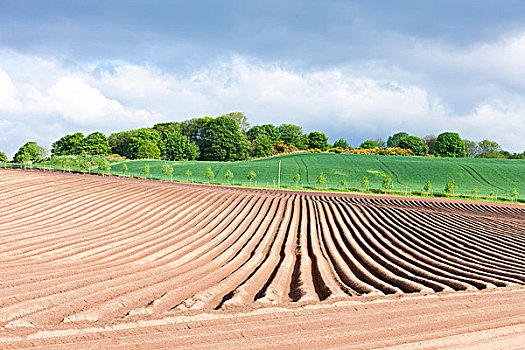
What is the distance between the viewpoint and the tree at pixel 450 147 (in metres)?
102

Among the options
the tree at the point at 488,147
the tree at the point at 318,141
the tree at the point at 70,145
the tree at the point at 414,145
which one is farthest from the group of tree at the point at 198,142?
the tree at the point at 488,147

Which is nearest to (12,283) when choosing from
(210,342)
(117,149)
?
(210,342)

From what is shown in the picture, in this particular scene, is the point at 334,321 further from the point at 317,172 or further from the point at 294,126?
the point at 294,126

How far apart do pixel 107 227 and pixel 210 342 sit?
8971 millimetres

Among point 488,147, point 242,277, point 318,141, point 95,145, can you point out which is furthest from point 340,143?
point 242,277

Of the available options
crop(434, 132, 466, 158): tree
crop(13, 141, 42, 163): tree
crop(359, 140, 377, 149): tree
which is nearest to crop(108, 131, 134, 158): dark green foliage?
crop(13, 141, 42, 163): tree

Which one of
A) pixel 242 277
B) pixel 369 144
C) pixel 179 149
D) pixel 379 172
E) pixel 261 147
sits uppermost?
pixel 369 144

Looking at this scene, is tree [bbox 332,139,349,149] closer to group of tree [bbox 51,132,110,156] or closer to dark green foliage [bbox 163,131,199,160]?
dark green foliage [bbox 163,131,199,160]

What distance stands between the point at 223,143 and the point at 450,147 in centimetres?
6421

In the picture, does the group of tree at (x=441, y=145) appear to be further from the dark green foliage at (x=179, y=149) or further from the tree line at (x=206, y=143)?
the dark green foliage at (x=179, y=149)

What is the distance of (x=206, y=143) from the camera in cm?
8681

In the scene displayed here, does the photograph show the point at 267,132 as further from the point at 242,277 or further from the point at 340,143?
the point at 242,277

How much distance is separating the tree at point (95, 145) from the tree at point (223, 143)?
75.6 ft

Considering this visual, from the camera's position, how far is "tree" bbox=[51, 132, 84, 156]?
277 feet
